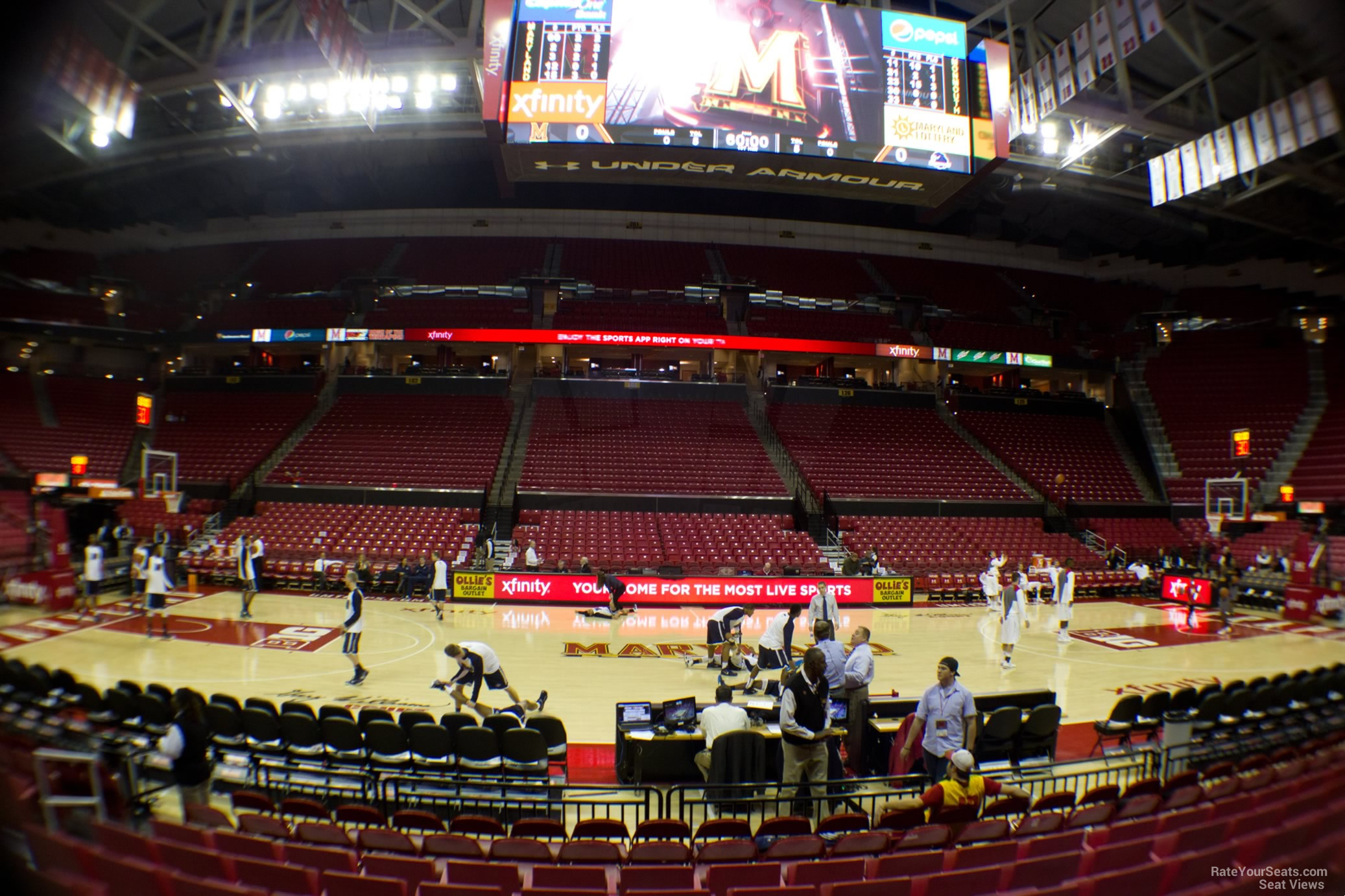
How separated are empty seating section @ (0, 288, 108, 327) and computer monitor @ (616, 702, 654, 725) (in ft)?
18.7

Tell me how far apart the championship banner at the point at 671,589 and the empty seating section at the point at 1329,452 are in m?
14.7

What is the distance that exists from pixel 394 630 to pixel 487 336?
1382cm

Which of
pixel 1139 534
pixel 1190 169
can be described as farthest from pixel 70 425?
pixel 1139 534

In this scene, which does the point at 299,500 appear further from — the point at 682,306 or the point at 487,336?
the point at 682,306

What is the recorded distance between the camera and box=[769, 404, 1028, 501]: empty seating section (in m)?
22.8

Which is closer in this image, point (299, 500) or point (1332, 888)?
point (1332, 888)

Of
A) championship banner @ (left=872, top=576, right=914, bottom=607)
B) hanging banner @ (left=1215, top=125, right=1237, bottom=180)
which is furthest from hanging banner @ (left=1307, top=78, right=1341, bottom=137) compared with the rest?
championship banner @ (left=872, top=576, right=914, bottom=607)

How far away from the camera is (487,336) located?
78.8 feet

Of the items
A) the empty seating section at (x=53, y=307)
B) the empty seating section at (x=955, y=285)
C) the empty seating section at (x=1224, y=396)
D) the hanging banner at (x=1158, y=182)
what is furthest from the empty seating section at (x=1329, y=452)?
the empty seating section at (x=53, y=307)

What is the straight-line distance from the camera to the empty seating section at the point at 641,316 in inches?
1005

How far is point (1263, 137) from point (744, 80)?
10623 millimetres

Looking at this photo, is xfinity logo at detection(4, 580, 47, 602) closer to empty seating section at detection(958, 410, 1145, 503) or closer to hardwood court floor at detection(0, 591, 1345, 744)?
hardwood court floor at detection(0, 591, 1345, 744)

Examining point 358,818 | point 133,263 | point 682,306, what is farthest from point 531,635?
point 133,263

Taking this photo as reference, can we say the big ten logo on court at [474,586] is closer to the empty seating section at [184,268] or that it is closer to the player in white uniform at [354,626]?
the player in white uniform at [354,626]
